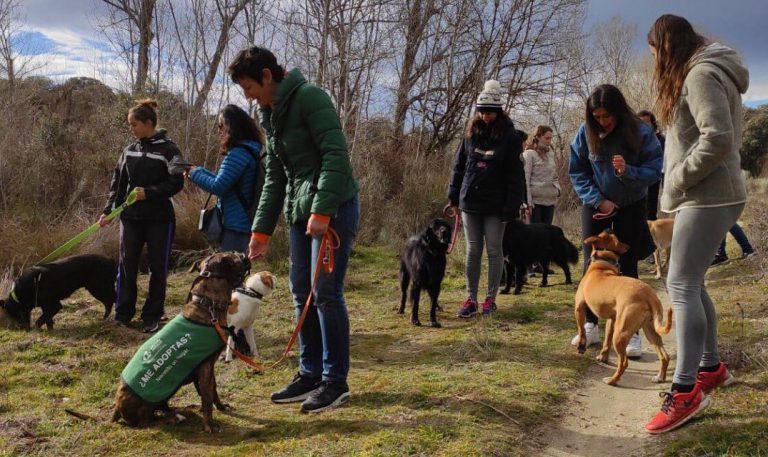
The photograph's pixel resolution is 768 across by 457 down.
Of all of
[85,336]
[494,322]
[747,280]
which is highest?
[747,280]

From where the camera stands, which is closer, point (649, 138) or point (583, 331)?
point (649, 138)

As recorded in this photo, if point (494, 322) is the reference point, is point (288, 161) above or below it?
above

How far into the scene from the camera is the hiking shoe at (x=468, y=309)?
5562mm

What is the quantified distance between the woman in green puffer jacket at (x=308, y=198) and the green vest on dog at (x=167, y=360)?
574mm

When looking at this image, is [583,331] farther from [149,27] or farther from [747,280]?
[149,27]

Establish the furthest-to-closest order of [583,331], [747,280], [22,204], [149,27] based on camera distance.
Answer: [149,27] < [22,204] < [747,280] < [583,331]

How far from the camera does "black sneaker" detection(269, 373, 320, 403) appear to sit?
3.49 meters

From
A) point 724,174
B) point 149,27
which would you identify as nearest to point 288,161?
point 724,174

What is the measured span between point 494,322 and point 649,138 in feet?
6.94

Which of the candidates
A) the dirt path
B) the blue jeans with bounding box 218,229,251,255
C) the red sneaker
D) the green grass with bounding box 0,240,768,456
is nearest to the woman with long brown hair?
the green grass with bounding box 0,240,768,456

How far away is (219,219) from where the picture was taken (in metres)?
4.42

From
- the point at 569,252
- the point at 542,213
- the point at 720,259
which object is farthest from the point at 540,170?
the point at 720,259

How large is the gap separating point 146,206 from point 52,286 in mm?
1266

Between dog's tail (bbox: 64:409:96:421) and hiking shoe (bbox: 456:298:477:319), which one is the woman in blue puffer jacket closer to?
dog's tail (bbox: 64:409:96:421)
